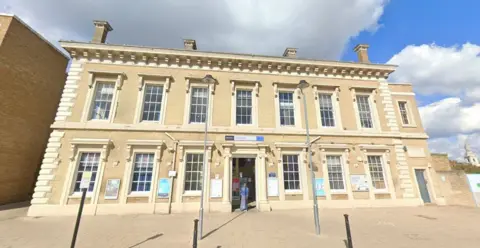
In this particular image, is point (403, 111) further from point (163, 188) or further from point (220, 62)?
point (163, 188)

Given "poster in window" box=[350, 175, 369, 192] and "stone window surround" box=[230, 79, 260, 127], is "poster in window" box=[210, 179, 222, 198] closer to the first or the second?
"stone window surround" box=[230, 79, 260, 127]

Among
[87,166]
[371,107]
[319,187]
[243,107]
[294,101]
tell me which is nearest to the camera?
[87,166]

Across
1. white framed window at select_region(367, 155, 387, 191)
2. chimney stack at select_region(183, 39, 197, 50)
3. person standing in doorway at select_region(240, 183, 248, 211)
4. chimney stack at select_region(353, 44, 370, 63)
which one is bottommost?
person standing in doorway at select_region(240, 183, 248, 211)

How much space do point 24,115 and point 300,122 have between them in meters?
17.3

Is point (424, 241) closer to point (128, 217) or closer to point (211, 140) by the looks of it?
point (211, 140)

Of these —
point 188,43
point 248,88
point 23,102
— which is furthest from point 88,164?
point 248,88

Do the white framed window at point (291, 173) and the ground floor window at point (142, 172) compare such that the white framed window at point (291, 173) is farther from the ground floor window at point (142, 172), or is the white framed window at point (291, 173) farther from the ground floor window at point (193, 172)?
the ground floor window at point (142, 172)

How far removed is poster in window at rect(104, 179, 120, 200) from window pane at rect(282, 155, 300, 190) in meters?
8.91

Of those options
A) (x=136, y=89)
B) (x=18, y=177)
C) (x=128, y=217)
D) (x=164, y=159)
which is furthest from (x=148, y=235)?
(x=18, y=177)

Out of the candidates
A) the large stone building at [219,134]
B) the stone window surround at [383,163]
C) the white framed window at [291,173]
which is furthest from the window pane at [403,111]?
the white framed window at [291,173]

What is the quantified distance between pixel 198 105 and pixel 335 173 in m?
9.27

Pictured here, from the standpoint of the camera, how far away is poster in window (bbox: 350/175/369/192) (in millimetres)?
11172

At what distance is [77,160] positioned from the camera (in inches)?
386

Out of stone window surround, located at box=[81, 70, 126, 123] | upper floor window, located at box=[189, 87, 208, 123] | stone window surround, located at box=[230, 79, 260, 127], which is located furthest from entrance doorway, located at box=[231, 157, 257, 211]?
stone window surround, located at box=[81, 70, 126, 123]
